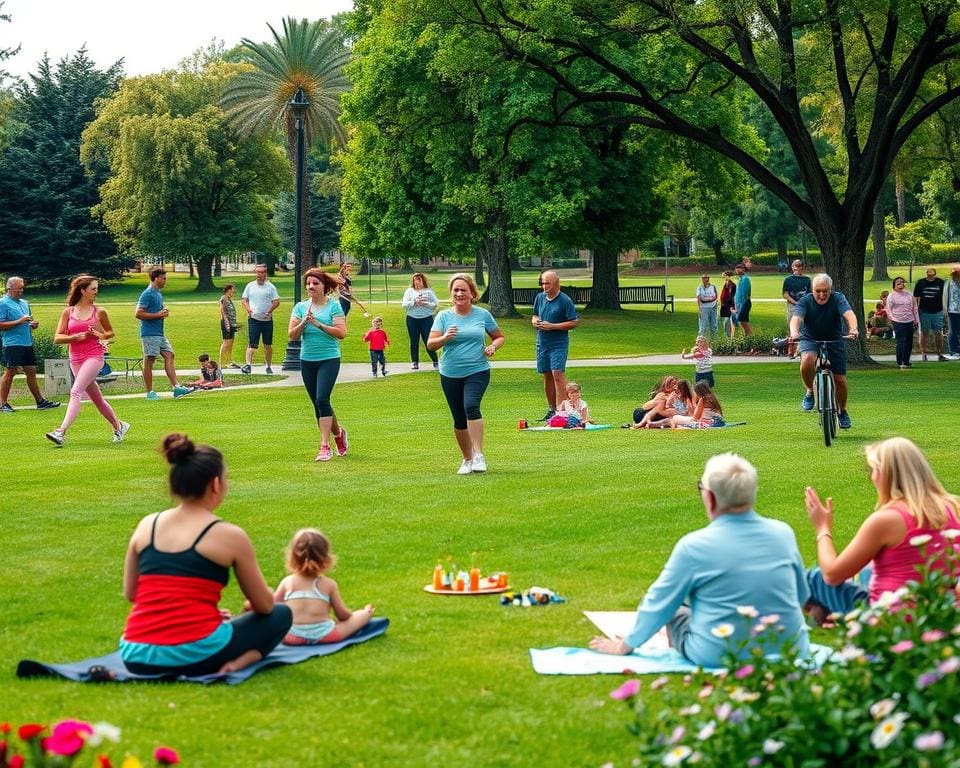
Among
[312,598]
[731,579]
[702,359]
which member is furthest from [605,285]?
→ [731,579]

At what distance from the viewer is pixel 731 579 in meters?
6.35

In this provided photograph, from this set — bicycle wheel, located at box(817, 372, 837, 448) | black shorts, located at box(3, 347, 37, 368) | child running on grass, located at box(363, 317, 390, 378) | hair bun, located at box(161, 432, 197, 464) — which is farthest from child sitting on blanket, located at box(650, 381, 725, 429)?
hair bun, located at box(161, 432, 197, 464)

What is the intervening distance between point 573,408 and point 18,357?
905 cm

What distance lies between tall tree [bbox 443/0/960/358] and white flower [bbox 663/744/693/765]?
2364cm

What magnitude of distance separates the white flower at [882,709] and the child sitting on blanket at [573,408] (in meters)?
14.6

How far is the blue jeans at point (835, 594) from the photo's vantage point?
715 centimetres

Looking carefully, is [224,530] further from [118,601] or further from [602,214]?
[602,214]

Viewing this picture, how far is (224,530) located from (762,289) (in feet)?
227

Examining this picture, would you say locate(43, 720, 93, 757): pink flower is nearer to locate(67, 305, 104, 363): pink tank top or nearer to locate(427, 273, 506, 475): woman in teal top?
locate(427, 273, 506, 475): woman in teal top

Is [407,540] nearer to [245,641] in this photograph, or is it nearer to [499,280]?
[245,641]

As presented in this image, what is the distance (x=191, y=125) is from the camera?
237ft

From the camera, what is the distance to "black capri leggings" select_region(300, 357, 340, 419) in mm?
14734

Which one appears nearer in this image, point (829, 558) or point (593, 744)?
point (593, 744)

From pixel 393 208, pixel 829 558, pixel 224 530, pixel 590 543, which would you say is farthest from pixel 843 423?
pixel 393 208
